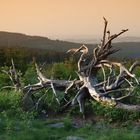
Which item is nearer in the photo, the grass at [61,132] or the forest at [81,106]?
the grass at [61,132]

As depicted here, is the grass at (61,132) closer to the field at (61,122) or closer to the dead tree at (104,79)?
the field at (61,122)

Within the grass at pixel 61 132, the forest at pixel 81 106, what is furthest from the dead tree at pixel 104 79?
the grass at pixel 61 132

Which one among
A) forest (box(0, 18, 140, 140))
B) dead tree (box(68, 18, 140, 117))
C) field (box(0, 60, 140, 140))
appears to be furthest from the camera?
dead tree (box(68, 18, 140, 117))

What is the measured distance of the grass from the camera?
12.7 metres

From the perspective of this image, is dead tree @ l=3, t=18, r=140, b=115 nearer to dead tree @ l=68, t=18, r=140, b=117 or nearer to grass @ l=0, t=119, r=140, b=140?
dead tree @ l=68, t=18, r=140, b=117

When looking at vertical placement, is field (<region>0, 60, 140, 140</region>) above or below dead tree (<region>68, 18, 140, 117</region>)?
below

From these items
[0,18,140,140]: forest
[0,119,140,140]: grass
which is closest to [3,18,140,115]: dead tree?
[0,18,140,140]: forest

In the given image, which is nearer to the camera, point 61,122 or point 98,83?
point 61,122

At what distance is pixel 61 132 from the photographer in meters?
13.6

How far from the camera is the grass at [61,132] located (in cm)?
1270

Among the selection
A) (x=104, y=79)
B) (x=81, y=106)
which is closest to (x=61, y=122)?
(x=81, y=106)

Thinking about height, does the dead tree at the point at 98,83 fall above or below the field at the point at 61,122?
above

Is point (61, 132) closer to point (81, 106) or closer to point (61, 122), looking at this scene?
point (61, 122)

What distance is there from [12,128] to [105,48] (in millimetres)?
3747
